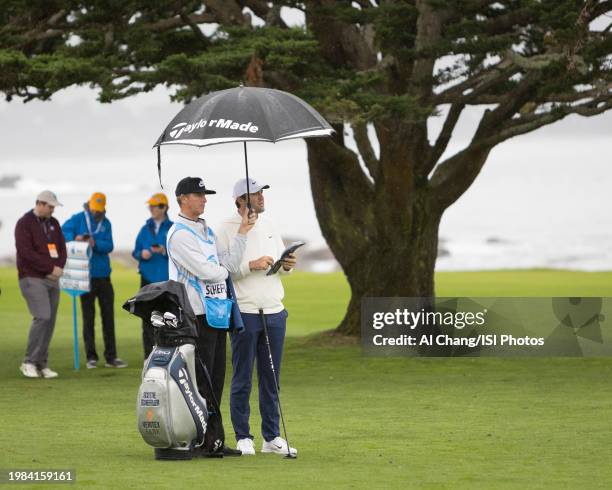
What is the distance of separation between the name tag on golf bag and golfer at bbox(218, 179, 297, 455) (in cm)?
51

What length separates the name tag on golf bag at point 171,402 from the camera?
8969mm

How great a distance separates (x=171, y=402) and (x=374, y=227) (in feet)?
36.3

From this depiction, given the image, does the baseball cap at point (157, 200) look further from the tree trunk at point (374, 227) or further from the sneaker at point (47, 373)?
the tree trunk at point (374, 227)

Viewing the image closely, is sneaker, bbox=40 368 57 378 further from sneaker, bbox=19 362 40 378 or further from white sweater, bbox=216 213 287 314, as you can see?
white sweater, bbox=216 213 287 314

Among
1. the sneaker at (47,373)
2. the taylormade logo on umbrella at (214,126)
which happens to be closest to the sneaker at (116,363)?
the sneaker at (47,373)

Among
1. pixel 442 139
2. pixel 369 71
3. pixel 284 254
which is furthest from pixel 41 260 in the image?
pixel 442 139

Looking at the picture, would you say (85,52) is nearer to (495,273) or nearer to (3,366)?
(3,366)

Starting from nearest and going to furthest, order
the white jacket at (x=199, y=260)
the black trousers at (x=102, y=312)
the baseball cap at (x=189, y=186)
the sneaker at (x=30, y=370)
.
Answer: the white jacket at (x=199, y=260) < the baseball cap at (x=189, y=186) < the sneaker at (x=30, y=370) < the black trousers at (x=102, y=312)

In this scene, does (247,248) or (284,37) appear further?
(284,37)

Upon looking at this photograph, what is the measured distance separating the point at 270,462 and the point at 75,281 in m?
7.50

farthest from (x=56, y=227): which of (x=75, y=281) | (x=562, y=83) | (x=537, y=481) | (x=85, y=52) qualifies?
(x=537, y=481)

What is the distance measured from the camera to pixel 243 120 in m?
9.84

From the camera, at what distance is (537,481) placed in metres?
8.37

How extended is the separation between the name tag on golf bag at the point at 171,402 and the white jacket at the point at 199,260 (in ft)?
1.21
